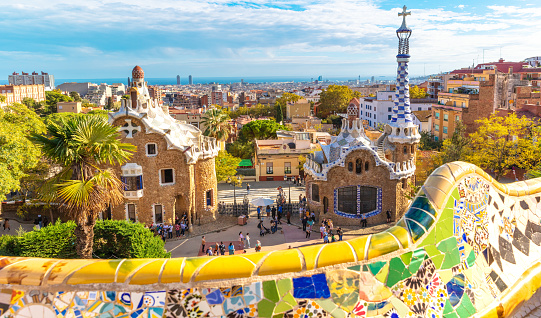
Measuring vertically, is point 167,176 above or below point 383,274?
below

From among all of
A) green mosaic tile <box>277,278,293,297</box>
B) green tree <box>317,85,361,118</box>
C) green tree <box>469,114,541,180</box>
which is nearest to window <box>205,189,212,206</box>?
green tree <box>469,114,541,180</box>

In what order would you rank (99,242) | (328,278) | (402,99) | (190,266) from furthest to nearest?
(402,99), (99,242), (328,278), (190,266)

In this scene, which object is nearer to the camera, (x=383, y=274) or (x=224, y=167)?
(x=383, y=274)

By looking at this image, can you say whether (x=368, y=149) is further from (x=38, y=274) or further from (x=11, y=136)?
(x=38, y=274)

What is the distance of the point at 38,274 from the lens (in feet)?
16.1

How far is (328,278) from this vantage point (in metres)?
5.31

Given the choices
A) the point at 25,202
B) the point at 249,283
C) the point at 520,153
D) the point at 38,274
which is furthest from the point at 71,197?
the point at 520,153

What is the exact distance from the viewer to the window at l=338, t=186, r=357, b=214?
89.6 ft

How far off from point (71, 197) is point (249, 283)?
9.91 meters

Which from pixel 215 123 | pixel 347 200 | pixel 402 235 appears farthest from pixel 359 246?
Answer: pixel 215 123

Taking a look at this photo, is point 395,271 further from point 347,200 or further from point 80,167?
point 347,200

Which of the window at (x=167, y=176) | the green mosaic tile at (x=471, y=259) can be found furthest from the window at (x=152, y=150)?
the green mosaic tile at (x=471, y=259)

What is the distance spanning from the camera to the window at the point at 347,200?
27.3m

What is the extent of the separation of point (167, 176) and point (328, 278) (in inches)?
880
